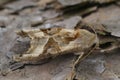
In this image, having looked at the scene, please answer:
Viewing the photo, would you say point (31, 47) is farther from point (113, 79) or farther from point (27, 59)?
point (113, 79)

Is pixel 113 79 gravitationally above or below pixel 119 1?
below

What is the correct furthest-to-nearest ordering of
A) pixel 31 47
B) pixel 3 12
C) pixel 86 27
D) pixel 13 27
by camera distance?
pixel 3 12 → pixel 13 27 → pixel 86 27 → pixel 31 47

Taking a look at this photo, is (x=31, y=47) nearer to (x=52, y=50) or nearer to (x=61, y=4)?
(x=52, y=50)

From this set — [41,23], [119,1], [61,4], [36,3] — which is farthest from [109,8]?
[36,3]

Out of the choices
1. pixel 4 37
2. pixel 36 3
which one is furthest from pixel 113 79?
pixel 36 3

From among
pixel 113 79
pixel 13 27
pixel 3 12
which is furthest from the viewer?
pixel 3 12

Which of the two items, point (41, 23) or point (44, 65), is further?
point (41, 23)
